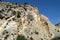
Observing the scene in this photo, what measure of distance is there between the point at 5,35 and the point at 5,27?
2461mm

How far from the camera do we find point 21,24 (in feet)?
155

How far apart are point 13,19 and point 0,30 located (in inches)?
171

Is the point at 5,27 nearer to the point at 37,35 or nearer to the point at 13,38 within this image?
the point at 13,38

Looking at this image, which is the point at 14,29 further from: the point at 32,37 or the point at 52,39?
the point at 52,39

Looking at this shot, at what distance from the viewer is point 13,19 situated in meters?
47.8

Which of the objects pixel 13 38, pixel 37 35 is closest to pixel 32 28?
pixel 37 35

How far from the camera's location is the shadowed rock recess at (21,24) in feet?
146

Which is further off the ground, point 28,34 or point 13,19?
point 13,19

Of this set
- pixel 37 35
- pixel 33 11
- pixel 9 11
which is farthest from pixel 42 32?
pixel 9 11

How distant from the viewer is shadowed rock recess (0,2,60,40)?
44.5 metres

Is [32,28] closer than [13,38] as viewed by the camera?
No

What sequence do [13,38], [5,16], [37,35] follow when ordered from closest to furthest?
[13,38] → [37,35] → [5,16]

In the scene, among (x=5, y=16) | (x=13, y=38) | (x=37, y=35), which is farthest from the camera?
(x=5, y=16)

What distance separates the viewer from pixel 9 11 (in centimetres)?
5178
